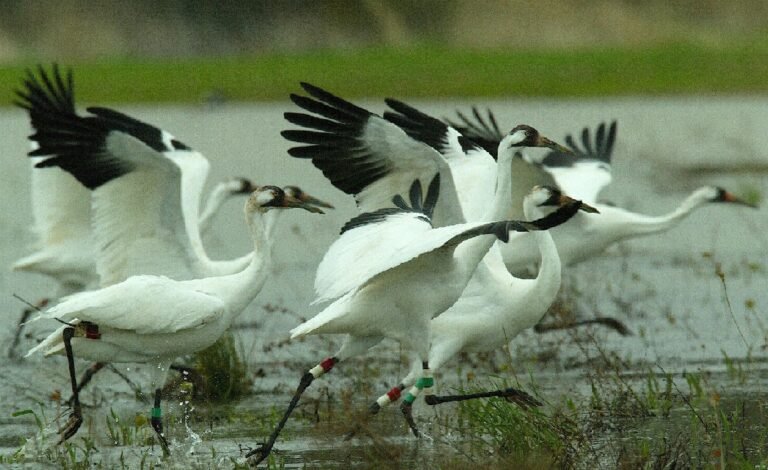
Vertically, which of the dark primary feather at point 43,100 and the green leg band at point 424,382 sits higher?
the dark primary feather at point 43,100

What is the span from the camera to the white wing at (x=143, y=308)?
780 cm

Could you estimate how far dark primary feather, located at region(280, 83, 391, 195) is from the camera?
26.6 ft

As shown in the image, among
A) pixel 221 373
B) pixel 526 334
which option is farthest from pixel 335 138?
pixel 526 334

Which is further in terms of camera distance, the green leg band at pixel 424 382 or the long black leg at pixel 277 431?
the green leg band at pixel 424 382

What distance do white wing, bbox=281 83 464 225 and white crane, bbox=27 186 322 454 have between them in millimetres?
573

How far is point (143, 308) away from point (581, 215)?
349 cm

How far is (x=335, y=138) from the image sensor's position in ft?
27.2

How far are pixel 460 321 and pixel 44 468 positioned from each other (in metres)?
2.18

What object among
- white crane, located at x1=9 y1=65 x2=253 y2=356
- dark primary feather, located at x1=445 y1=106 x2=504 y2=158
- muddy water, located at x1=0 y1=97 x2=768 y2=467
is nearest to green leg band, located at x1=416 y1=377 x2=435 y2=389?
muddy water, located at x1=0 y1=97 x2=768 y2=467

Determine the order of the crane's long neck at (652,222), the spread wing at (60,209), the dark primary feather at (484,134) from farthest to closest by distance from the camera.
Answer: the spread wing at (60,209), the crane's long neck at (652,222), the dark primary feather at (484,134)

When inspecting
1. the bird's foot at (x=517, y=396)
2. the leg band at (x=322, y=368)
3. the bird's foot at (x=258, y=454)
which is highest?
the leg band at (x=322, y=368)

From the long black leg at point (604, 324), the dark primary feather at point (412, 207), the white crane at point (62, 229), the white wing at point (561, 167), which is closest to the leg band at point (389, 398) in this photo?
the dark primary feather at point (412, 207)

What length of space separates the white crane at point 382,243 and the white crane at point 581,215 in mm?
1645

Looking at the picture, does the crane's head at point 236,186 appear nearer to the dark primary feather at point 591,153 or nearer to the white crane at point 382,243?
the dark primary feather at point 591,153
